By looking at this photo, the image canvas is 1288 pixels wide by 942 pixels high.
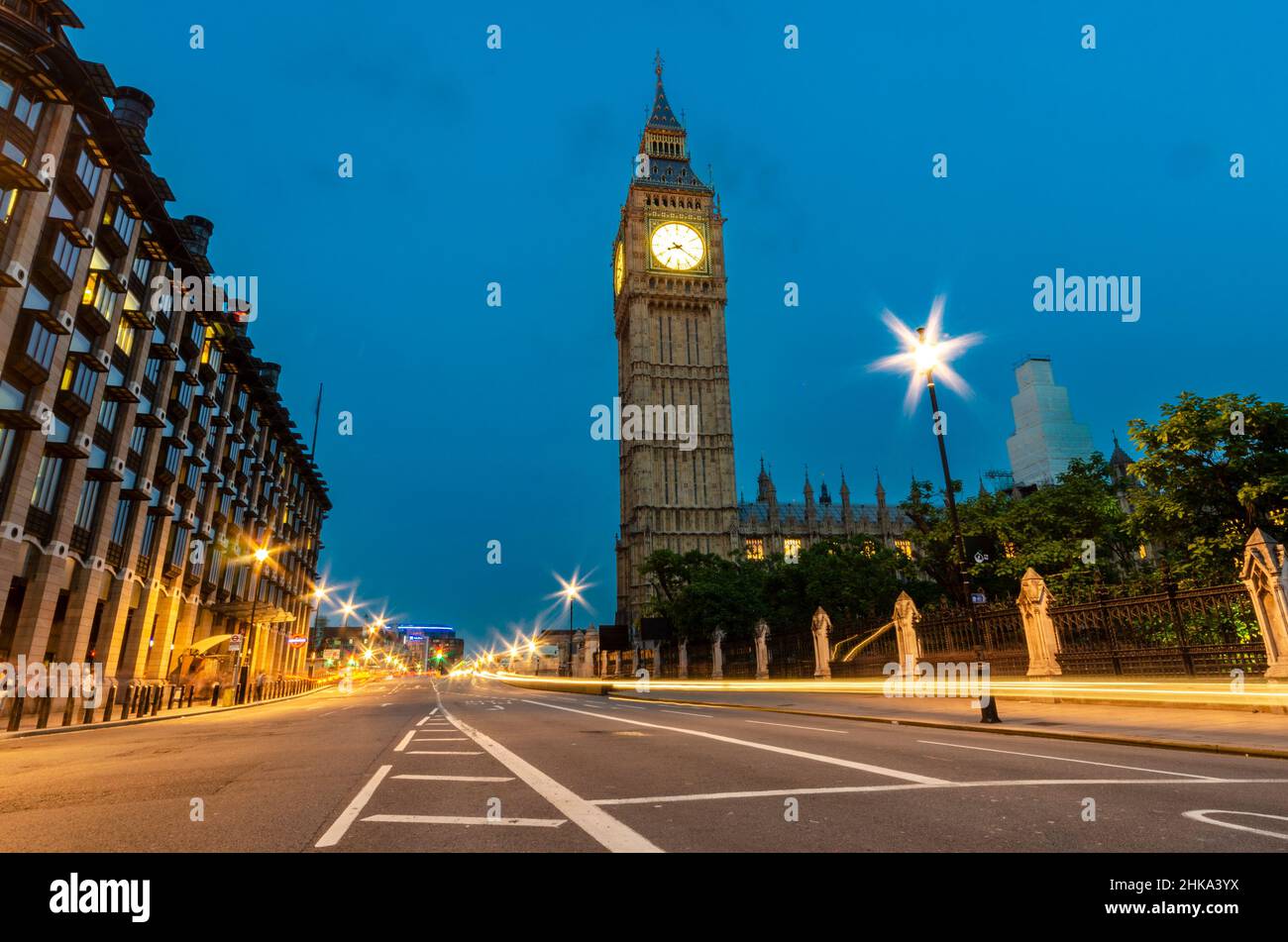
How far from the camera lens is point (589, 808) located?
5977 millimetres

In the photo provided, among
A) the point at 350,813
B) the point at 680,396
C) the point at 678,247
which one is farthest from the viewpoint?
the point at 678,247

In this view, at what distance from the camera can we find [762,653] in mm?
40250

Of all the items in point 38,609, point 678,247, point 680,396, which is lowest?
point 38,609

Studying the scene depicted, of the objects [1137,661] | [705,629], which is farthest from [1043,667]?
[705,629]

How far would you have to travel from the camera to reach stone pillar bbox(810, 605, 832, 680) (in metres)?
32.9

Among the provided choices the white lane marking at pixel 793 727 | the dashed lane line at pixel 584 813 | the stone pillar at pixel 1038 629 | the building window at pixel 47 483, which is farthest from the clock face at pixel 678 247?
the dashed lane line at pixel 584 813

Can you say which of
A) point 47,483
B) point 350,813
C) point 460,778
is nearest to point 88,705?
point 47,483

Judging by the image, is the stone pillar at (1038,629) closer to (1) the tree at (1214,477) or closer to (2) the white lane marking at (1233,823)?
(1) the tree at (1214,477)

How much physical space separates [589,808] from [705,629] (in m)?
45.7

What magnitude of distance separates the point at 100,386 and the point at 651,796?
114 ft

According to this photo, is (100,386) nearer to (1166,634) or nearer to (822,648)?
(822,648)

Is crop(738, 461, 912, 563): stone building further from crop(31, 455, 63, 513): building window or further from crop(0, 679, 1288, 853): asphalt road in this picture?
crop(0, 679, 1288, 853): asphalt road

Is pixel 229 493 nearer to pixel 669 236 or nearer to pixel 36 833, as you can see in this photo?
pixel 36 833

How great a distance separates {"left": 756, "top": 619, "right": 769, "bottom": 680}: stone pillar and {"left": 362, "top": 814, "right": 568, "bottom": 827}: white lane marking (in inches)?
1418
